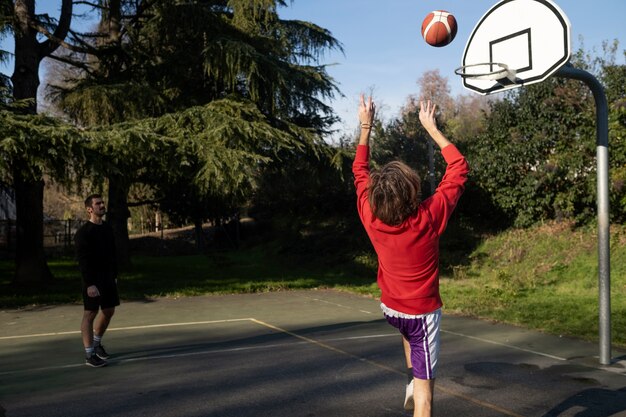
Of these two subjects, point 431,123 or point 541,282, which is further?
point 541,282

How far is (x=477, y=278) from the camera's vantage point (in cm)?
1656

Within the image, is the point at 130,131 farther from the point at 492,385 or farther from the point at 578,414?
the point at 578,414

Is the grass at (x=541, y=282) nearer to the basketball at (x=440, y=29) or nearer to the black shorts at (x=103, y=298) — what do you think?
the basketball at (x=440, y=29)

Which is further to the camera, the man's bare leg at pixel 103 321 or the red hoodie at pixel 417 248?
the man's bare leg at pixel 103 321

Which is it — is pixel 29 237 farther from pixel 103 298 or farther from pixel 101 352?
pixel 103 298

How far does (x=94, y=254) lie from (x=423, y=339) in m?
4.64

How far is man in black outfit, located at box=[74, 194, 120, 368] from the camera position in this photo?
7066 mm

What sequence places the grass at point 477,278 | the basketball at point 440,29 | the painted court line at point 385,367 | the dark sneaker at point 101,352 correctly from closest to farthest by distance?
the painted court line at point 385,367
the dark sneaker at point 101,352
the basketball at point 440,29
the grass at point 477,278

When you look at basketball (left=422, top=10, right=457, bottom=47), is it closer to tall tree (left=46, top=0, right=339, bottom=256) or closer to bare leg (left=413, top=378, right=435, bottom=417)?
bare leg (left=413, top=378, right=435, bottom=417)

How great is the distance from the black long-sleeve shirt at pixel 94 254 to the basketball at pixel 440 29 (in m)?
4.60

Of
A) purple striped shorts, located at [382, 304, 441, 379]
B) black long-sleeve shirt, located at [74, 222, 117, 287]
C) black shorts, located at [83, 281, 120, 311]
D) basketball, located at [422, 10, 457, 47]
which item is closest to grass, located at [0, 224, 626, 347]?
basketball, located at [422, 10, 457, 47]

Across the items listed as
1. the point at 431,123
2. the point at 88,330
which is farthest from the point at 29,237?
the point at 431,123

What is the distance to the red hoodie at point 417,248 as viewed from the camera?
12.1 feet

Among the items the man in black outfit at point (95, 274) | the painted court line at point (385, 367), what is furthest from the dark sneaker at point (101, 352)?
the painted court line at point (385, 367)
